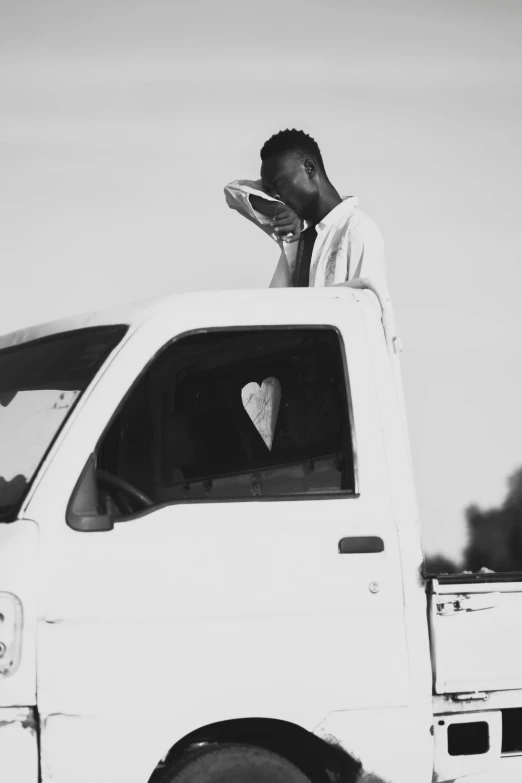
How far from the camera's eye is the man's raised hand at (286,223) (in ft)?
19.2

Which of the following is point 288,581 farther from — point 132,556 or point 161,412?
point 161,412

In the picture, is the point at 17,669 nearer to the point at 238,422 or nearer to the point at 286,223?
the point at 238,422

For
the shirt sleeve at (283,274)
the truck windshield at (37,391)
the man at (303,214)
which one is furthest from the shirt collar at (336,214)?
the truck windshield at (37,391)

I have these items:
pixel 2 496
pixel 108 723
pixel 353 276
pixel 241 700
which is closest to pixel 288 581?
pixel 241 700

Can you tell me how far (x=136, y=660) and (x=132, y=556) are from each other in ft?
1.04

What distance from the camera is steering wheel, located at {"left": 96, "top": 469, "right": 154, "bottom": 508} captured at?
13.2ft

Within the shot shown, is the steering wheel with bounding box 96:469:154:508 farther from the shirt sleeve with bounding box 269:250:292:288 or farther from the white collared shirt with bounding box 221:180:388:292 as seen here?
the shirt sleeve with bounding box 269:250:292:288

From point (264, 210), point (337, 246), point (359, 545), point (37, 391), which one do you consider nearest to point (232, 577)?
point (359, 545)

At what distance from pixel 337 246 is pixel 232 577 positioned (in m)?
1.92

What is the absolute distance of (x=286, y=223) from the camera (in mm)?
5883

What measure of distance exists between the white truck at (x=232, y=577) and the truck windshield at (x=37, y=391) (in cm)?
1

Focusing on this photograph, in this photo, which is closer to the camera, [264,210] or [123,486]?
[123,486]

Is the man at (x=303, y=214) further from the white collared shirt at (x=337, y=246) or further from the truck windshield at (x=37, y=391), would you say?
the truck windshield at (x=37, y=391)

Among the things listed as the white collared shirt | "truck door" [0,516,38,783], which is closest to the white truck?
"truck door" [0,516,38,783]
